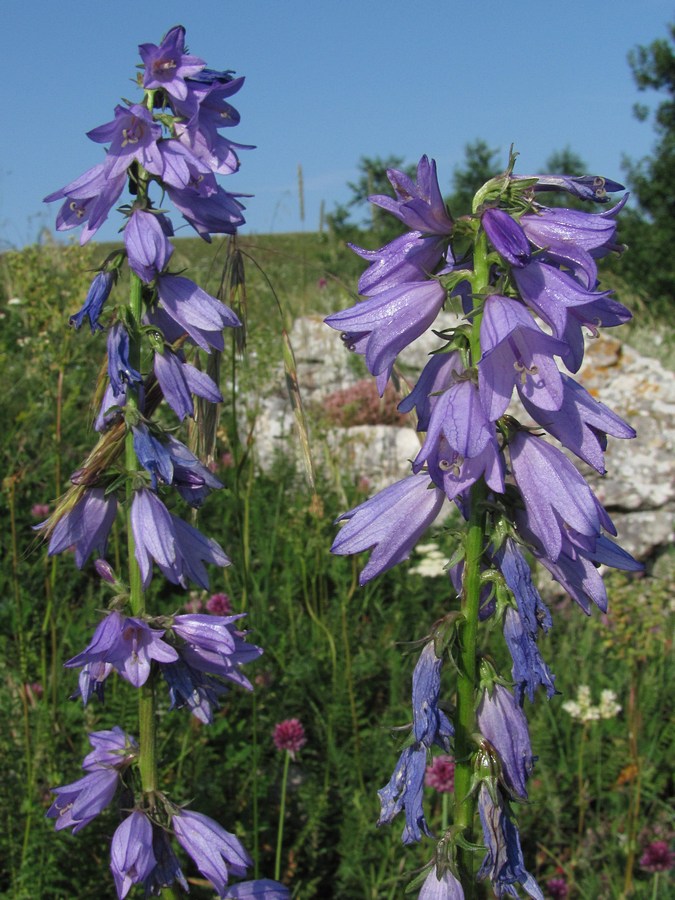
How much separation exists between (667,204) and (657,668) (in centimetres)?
1822

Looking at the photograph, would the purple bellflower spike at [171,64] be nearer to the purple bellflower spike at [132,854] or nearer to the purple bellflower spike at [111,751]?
the purple bellflower spike at [111,751]

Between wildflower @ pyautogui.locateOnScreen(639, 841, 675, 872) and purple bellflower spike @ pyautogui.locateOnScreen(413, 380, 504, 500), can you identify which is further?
wildflower @ pyautogui.locateOnScreen(639, 841, 675, 872)

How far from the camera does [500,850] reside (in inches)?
54.0

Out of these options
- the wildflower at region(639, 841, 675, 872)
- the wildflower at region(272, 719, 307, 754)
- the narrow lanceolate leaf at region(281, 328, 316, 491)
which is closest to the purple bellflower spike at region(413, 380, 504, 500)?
the narrow lanceolate leaf at region(281, 328, 316, 491)

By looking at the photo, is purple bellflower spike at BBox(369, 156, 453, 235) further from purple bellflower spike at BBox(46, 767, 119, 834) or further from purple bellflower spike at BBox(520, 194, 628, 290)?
purple bellflower spike at BBox(46, 767, 119, 834)

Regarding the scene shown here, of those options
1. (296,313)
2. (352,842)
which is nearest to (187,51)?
(352,842)

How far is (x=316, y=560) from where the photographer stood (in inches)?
170

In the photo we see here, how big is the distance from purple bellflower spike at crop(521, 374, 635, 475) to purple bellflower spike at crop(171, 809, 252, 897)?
1100 mm

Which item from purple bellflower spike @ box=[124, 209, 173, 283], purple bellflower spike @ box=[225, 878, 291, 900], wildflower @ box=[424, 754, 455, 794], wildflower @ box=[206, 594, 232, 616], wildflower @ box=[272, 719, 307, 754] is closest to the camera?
purple bellflower spike @ box=[124, 209, 173, 283]

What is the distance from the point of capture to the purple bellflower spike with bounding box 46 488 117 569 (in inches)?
69.3

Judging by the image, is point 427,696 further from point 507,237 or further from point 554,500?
point 507,237

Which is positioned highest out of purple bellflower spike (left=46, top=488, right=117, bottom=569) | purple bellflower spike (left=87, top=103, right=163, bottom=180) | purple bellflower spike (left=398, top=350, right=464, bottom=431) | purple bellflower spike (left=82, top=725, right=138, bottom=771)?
purple bellflower spike (left=87, top=103, right=163, bottom=180)

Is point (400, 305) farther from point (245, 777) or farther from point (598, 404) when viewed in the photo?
point (245, 777)

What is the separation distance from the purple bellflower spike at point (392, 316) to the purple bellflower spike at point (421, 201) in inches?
3.5
